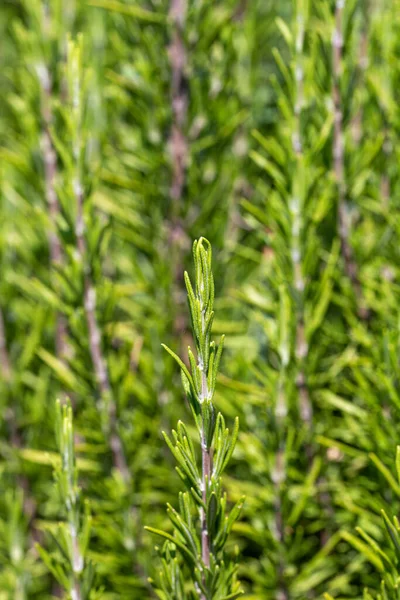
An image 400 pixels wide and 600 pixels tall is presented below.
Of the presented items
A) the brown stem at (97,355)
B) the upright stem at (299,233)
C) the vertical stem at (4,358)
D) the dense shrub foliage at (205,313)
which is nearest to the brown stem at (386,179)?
the dense shrub foliage at (205,313)

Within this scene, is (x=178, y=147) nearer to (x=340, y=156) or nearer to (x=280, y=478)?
(x=340, y=156)

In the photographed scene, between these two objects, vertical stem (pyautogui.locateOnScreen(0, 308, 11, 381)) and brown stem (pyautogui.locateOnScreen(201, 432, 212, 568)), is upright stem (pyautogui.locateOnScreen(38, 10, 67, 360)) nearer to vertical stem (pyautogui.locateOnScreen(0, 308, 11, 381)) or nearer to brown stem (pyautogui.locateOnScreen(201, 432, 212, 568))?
vertical stem (pyautogui.locateOnScreen(0, 308, 11, 381))

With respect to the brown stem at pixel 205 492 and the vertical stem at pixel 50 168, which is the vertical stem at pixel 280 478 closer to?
the brown stem at pixel 205 492

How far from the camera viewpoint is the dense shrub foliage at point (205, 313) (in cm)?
40

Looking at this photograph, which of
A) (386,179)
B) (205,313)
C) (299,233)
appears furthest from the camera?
(386,179)

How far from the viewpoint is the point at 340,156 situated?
0.48 metres

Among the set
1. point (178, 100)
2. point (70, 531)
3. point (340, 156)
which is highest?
point (178, 100)

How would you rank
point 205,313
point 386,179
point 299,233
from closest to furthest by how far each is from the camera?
point 205,313
point 299,233
point 386,179

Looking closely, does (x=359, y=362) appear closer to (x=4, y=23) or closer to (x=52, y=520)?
(x=52, y=520)

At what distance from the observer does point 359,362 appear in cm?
46

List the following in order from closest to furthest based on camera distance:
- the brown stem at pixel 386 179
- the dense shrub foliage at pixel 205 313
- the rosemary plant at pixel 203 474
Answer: the rosemary plant at pixel 203 474 → the dense shrub foliage at pixel 205 313 → the brown stem at pixel 386 179

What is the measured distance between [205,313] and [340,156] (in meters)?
0.25

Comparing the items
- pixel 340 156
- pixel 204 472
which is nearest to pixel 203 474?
pixel 204 472

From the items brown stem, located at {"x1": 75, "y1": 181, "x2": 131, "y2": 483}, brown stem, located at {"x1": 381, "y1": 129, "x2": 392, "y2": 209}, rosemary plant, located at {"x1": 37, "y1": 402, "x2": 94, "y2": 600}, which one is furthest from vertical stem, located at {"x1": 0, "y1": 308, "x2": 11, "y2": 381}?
brown stem, located at {"x1": 381, "y1": 129, "x2": 392, "y2": 209}
